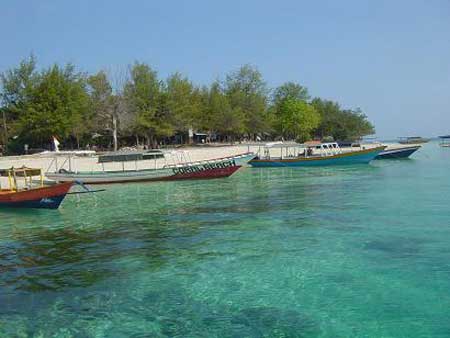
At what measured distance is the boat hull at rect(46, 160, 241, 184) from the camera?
3459 centimetres

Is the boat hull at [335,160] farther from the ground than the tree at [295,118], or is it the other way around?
the tree at [295,118]

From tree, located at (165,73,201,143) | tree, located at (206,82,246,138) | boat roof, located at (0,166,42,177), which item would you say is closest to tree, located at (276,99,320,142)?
tree, located at (206,82,246,138)

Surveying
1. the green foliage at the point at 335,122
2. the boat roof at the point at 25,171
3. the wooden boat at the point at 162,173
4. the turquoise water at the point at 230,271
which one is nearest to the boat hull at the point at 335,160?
the wooden boat at the point at 162,173

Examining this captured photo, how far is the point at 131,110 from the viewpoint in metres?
57.2

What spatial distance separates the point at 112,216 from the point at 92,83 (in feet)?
138

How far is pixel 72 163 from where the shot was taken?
41.2 metres

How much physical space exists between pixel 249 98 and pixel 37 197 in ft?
191

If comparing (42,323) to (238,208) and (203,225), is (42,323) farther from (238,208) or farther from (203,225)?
(238,208)

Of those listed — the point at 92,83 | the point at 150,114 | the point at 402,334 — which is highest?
the point at 92,83

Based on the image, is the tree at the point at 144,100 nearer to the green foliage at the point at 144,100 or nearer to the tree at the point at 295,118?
Result: the green foliage at the point at 144,100

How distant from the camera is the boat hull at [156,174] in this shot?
34.6 meters

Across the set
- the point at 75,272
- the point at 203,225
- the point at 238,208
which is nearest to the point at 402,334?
the point at 75,272

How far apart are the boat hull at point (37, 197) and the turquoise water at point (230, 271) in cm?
43

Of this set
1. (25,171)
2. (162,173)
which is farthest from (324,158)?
(25,171)
